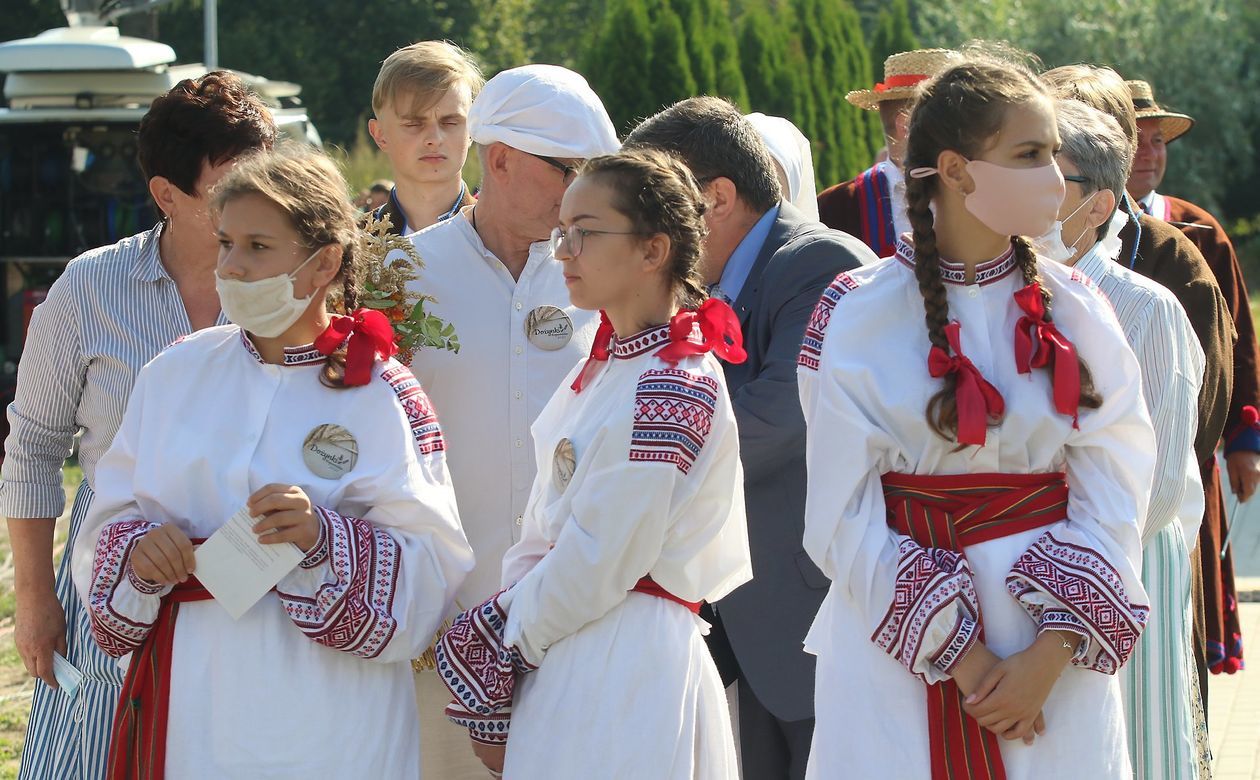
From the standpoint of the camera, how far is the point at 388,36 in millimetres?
38344

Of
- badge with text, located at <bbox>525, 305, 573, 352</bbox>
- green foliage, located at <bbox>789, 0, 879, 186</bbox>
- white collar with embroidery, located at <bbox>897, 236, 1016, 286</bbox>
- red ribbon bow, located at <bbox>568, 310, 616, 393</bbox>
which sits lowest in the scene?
green foliage, located at <bbox>789, 0, 879, 186</bbox>

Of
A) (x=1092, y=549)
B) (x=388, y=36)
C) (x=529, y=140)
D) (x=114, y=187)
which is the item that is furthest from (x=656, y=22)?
(x=388, y=36)

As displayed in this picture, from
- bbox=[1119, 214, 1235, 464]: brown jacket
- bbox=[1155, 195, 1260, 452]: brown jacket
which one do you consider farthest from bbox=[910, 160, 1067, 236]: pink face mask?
bbox=[1155, 195, 1260, 452]: brown jacket

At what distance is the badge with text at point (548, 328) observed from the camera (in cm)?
390

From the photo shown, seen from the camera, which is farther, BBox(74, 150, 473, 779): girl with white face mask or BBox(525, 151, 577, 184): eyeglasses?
BBox(525, 151, 577, 184): eyeglasses

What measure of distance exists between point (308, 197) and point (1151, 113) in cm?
360

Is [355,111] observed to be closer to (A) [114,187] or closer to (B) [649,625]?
(A) [114,187]

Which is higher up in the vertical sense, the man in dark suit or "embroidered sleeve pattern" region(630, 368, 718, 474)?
"embroidered sleeve pattern" region(630, 368, 718, 474)

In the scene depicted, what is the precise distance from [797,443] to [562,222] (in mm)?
902

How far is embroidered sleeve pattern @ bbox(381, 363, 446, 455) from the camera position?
3.27m

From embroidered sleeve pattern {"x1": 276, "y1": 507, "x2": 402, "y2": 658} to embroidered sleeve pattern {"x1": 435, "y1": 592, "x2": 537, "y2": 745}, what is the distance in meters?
0.12

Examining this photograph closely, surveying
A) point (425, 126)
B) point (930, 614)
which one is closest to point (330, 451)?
point (930, 614)

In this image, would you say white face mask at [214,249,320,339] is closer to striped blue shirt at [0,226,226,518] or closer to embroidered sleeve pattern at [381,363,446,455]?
embroidered sleeve pattern at [381,363,446,455]

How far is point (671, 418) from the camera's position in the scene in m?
3.05
